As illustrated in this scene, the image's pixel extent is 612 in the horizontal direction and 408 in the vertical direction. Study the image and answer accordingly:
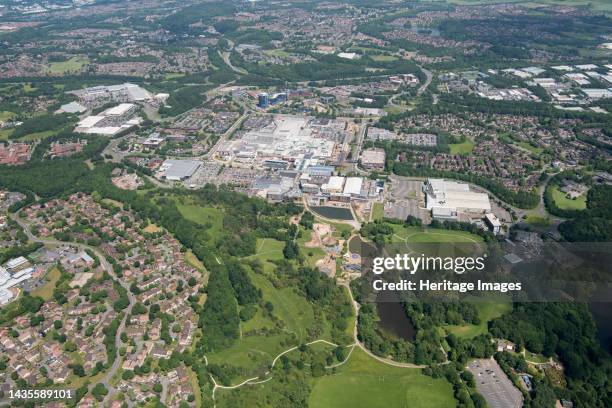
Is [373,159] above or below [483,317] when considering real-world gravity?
below

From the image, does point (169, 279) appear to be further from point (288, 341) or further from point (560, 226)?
point (560, 226)

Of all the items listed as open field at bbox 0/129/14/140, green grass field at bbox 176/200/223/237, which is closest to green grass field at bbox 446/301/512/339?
green grass field at bbox 176/200/223/237

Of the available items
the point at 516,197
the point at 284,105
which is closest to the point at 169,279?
the point at 516,197

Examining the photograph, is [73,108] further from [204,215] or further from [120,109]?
[204,215]

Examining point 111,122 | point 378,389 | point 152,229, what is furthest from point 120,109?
point 378,389

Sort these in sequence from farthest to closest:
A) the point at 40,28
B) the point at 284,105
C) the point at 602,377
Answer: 1. the point at 40,28
2. the point at 284,105
3. the point at 602,377
